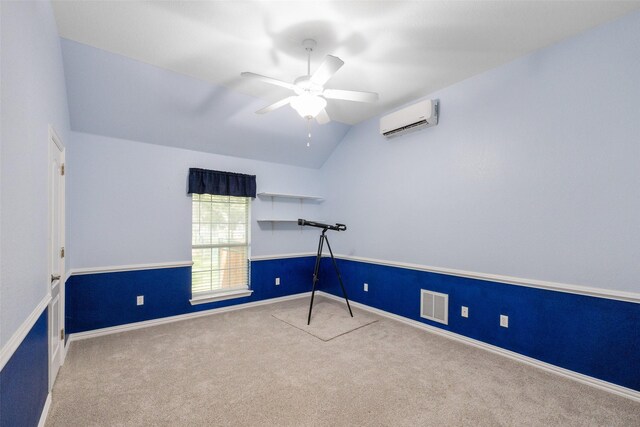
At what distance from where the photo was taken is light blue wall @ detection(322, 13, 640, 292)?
7.70ft

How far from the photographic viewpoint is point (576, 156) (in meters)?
2.56

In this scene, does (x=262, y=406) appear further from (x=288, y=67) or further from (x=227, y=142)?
(x=227, y=142)

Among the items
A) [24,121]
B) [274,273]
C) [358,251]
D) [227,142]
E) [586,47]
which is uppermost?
[586,47]

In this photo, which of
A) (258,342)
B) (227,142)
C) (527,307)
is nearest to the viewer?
(527,307)

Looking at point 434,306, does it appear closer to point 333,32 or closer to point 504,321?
point 504,321

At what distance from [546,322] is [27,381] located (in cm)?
384

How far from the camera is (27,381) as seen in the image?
1571 millimetres

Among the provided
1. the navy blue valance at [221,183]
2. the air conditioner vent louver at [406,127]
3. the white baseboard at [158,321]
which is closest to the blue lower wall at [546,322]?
the air conditioner vent louver at [406,127]

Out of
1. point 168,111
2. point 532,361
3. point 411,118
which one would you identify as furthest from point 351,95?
point 532,361

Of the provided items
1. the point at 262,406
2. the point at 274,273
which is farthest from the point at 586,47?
the point at 274,273

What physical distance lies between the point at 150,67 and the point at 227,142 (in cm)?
137

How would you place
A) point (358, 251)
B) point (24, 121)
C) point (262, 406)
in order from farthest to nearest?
point (358, 251), point (262, 406), point (24, 121)

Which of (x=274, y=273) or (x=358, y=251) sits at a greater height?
(x=358, y=251)

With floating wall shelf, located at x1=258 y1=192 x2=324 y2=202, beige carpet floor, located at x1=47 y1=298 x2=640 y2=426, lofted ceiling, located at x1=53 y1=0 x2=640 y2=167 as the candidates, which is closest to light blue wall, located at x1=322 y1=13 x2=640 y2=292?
lofted ceiling, located at x1=53 y1=0 x2=640 y2=167
